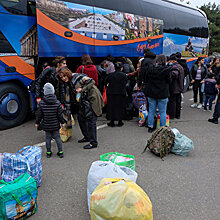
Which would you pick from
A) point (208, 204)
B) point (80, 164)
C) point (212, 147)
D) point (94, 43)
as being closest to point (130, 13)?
point (94, 43)

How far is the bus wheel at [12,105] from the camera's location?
5.98 metres

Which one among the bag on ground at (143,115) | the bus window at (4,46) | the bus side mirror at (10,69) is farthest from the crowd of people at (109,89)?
the bus window at (4,46)

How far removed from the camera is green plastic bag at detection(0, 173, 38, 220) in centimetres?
265

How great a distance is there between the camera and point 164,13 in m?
10.3

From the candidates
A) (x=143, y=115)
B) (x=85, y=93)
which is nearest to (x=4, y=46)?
(x=85, y=93)

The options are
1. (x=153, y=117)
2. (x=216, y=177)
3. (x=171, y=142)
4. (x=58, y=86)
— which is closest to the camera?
(x=216, y=177)

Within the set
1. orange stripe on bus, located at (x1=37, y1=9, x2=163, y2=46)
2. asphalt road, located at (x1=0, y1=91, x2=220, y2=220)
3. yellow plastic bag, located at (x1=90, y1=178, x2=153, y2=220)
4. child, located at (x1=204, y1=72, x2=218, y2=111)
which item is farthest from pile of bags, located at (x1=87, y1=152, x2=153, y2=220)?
child, located at (x1=204, y1=72, x2=218, y2=111)

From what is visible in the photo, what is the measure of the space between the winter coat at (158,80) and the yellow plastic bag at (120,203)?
3627 mm

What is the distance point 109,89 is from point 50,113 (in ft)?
7.69

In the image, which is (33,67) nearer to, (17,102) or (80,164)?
(17,102)

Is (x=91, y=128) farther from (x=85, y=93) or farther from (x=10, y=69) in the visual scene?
(x=10, y=69)

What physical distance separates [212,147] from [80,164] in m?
2.79

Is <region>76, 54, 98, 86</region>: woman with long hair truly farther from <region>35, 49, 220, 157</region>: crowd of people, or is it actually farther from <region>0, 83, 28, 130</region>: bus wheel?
<region>0, 83, 28, 130</region>: bus wheel

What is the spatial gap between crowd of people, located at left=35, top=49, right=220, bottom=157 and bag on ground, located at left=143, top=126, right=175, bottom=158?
3.79 feet
